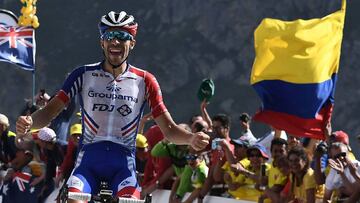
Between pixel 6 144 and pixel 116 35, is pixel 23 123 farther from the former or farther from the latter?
pixel 6 144

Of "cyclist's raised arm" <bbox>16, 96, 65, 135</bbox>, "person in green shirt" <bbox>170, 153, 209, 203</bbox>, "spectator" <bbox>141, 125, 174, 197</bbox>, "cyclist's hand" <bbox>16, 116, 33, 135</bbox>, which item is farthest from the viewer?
"spectator" <bbox>141, 125, 174, 197</bbox>

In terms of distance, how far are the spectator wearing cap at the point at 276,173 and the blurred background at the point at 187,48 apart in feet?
36.2

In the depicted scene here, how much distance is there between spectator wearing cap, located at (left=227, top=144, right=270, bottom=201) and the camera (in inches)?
550

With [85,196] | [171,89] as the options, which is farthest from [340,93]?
[85,196]

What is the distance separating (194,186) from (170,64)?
1374 centimetres

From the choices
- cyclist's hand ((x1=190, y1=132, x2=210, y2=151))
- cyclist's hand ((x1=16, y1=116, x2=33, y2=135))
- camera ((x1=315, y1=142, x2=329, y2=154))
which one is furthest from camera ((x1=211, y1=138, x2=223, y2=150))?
cyclist's hand ((x1=16, y1=116, x2=33, y2=135))

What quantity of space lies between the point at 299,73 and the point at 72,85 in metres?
5.38

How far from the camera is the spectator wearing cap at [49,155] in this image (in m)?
16.8

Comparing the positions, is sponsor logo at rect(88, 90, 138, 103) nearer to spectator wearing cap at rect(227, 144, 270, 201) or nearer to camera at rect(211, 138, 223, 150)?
spectator wearing cap at rect(227, 144, 270, 201)

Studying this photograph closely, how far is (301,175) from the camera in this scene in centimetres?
1304

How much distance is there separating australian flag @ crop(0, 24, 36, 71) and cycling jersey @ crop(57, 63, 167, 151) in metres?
10.9

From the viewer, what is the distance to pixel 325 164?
13.7m

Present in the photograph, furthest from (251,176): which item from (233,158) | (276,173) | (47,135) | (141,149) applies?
(47,135)

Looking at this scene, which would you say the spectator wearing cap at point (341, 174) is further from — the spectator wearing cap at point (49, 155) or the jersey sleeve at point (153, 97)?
the spectator wearing cap at point (49, 155)
